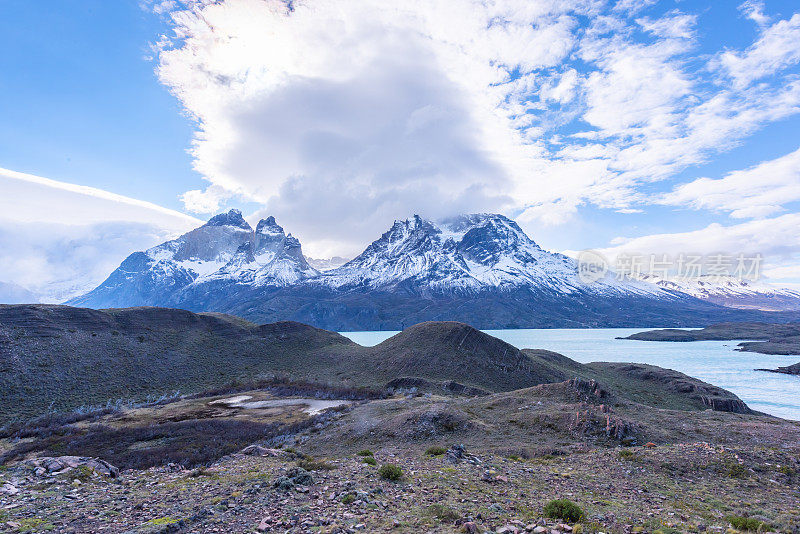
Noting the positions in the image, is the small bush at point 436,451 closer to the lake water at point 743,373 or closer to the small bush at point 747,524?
the small bush at point 747,524

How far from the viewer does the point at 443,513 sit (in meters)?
13.7

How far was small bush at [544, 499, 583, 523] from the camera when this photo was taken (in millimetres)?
13750

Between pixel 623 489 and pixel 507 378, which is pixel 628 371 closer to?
pixel 507 378

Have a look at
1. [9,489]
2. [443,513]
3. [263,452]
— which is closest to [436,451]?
[263,452]

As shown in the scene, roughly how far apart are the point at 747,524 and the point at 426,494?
40.9 ft

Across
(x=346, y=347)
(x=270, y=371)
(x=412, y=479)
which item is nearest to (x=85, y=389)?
(x=270, y=371)

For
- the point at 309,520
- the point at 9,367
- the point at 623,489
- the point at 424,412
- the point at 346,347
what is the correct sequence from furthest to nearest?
the point at 346,347 → the point at 9,367 → the point at 424,412 → the point at 623,489 → the point at 309,520

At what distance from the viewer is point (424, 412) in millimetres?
36125

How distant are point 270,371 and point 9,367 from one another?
151 ft

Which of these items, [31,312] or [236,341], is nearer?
[31,312]

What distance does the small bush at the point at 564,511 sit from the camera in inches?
541

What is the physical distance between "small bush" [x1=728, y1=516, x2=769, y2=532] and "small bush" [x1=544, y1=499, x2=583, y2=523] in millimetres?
6148

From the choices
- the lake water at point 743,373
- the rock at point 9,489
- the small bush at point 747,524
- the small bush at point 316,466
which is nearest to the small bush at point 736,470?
the small bush at point 747,524

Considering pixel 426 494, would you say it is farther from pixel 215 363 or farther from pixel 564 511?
pixel 215 363
